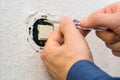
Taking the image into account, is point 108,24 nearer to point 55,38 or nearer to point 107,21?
point 107,21

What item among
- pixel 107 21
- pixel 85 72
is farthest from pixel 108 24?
pixel 85 72

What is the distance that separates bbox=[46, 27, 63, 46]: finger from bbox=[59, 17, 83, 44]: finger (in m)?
0.02

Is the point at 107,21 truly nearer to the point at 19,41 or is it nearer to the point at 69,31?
the point at 69,31

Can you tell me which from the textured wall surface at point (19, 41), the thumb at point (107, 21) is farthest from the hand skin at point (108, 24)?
the textured wall surface at point (19, 41)

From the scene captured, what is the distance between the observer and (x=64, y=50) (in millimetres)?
479

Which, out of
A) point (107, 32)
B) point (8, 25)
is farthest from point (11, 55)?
point (107, 32)

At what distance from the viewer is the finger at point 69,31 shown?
48cm

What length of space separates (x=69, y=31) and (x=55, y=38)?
0.14ft

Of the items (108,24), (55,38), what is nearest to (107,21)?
(108,24)

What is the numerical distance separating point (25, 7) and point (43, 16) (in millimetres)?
48

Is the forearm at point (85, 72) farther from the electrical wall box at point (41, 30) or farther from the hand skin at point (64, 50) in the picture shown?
the electrical wall box at point (41, 30)

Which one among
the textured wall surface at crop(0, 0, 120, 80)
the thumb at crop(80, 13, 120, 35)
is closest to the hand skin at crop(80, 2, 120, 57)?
the thumb at crop(80, 13, 120, 35)

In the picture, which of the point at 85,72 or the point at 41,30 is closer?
the point at 85,72

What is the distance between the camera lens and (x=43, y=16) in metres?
0.54
